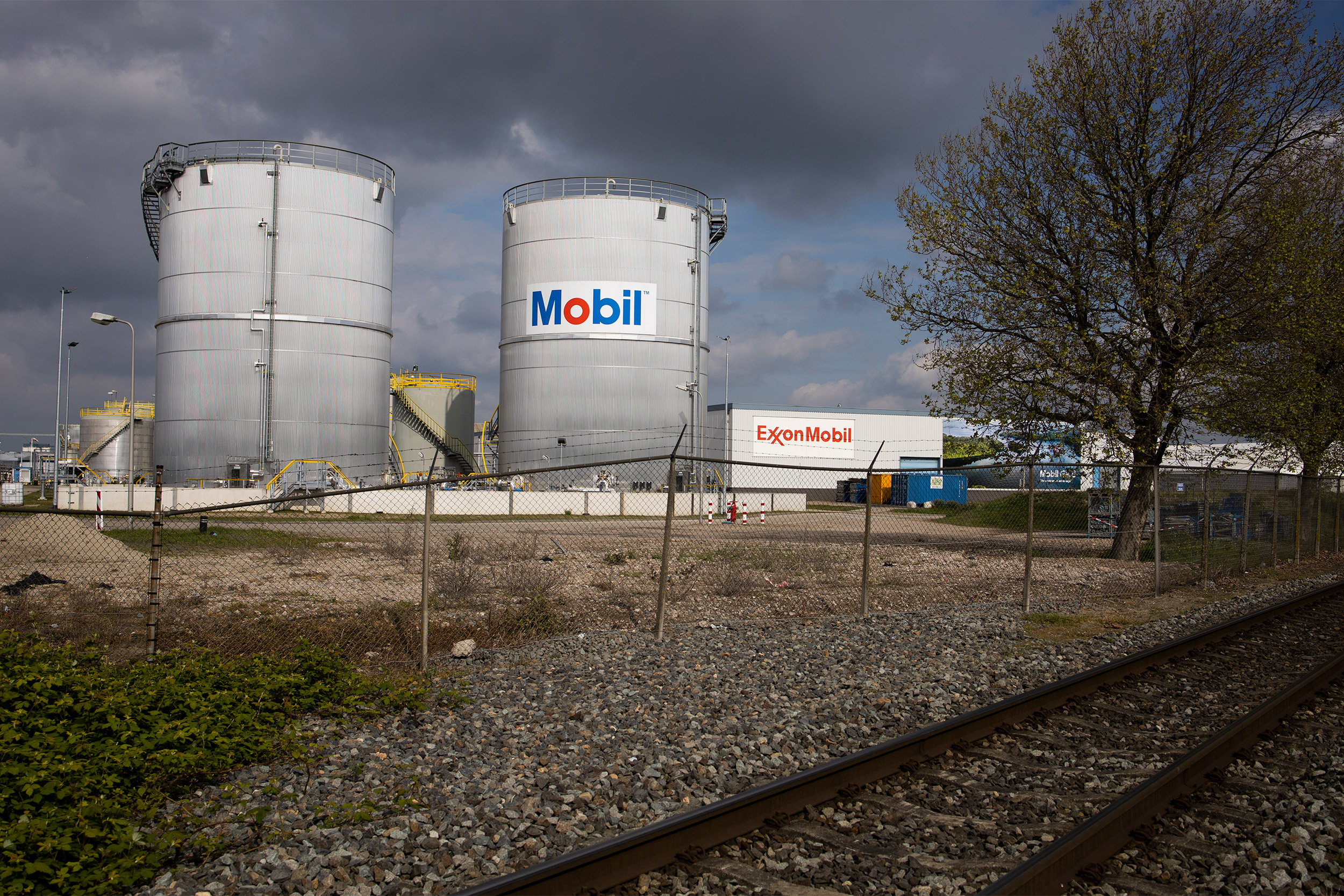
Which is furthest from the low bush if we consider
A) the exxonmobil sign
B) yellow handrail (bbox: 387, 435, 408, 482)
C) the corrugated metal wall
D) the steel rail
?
the exxonmobil sign

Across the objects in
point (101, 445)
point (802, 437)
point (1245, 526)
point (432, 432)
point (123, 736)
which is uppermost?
point (802, 437)

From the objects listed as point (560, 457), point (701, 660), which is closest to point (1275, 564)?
point (701, 660)

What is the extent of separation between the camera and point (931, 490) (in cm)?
5419

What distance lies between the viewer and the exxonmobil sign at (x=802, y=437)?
53.8 meters

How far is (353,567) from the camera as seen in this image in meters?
15.4

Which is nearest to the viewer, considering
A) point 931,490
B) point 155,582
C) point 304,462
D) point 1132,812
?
point 1132,812

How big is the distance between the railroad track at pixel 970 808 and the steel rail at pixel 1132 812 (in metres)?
0.01

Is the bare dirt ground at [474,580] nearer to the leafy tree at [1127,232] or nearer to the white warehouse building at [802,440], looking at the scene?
the leafy tree at [1127,232]

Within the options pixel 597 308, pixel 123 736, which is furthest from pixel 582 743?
pixel 597 308

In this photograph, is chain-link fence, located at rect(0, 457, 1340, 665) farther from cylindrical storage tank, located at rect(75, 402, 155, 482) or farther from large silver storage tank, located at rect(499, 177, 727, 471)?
cylindrical storage tank, located at rect(75, 402, 155, 482)

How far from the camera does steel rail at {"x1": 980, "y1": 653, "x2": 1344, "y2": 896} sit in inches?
138

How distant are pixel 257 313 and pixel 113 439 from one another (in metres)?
23.6

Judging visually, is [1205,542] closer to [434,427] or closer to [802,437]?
[802,437]

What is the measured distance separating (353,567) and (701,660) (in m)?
9.79
